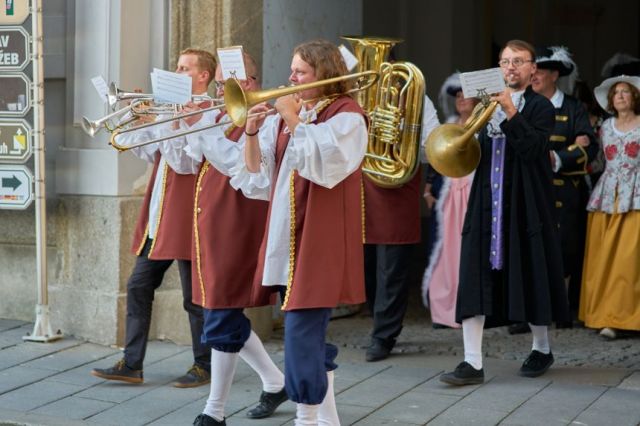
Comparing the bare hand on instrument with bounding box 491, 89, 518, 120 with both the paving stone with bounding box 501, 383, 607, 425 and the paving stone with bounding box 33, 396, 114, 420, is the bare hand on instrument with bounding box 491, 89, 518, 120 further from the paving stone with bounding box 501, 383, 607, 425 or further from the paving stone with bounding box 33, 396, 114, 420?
the paving stone with bounding box 33, 396, 114, 420

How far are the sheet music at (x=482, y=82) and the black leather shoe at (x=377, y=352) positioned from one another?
1783 mm

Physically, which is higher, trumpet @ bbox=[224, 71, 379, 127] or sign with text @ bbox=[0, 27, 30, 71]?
sign with text @ bbox=[0, 27, 30, 71]

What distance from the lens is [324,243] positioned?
5.01m

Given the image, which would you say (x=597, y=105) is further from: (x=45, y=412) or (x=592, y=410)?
(x=45, y=412)

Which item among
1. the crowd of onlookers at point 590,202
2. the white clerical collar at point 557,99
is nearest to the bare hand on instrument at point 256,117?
the crowd of onlookers at point 590,202

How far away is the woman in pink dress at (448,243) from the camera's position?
24.9 feet

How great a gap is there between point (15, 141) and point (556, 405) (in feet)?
11.8

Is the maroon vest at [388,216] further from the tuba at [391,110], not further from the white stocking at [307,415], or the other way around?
the white stocking at [307,415]

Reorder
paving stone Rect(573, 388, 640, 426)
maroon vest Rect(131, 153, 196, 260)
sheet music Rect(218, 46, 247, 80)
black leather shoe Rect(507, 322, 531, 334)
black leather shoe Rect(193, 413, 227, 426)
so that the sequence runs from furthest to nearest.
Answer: black leather shoe Rect(507, 322, 531, 334), maroon vest Rect(131, 153, 196, 260), paving stone Rect(573, 388, 640, 426), black leather shoe Rect(193, 413, 227, 426), sheet music Rect(218, 46, 247, 80)

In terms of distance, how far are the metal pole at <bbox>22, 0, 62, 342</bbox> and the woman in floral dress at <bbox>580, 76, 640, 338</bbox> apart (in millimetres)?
3317

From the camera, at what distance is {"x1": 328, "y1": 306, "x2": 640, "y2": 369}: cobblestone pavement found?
725 cm

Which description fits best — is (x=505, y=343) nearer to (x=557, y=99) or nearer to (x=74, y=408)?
(x=557, y=99)

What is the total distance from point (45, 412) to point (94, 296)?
5.38 ft

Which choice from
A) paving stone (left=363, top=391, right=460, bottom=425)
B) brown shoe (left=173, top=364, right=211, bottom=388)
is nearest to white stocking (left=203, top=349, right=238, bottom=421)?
paving stone (left=363, top=391, right=460, bottom=425)
